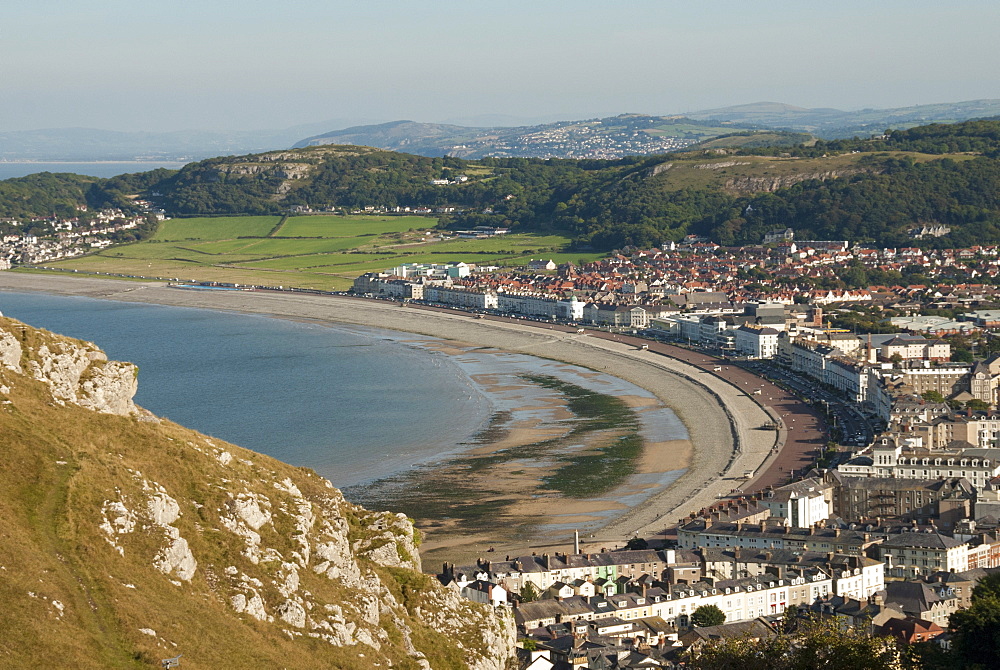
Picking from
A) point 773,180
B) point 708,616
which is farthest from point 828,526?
point 773,180

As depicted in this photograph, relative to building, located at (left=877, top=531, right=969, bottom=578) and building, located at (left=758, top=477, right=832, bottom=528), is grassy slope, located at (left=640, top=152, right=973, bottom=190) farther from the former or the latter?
building, located at (left=877, top=531, right=969, bottom=578)

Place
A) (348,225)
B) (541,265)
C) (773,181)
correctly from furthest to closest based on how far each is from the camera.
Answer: (348,225) → (773,181) → (541,265)

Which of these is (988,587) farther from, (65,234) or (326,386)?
(65,234)

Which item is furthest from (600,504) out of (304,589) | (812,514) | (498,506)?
(304,589)

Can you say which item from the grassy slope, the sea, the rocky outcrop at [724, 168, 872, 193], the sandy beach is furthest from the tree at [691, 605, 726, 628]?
the grassy slope

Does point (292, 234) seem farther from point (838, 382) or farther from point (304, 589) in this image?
point (304, 589)

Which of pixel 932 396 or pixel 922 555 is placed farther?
pixel 932 396
